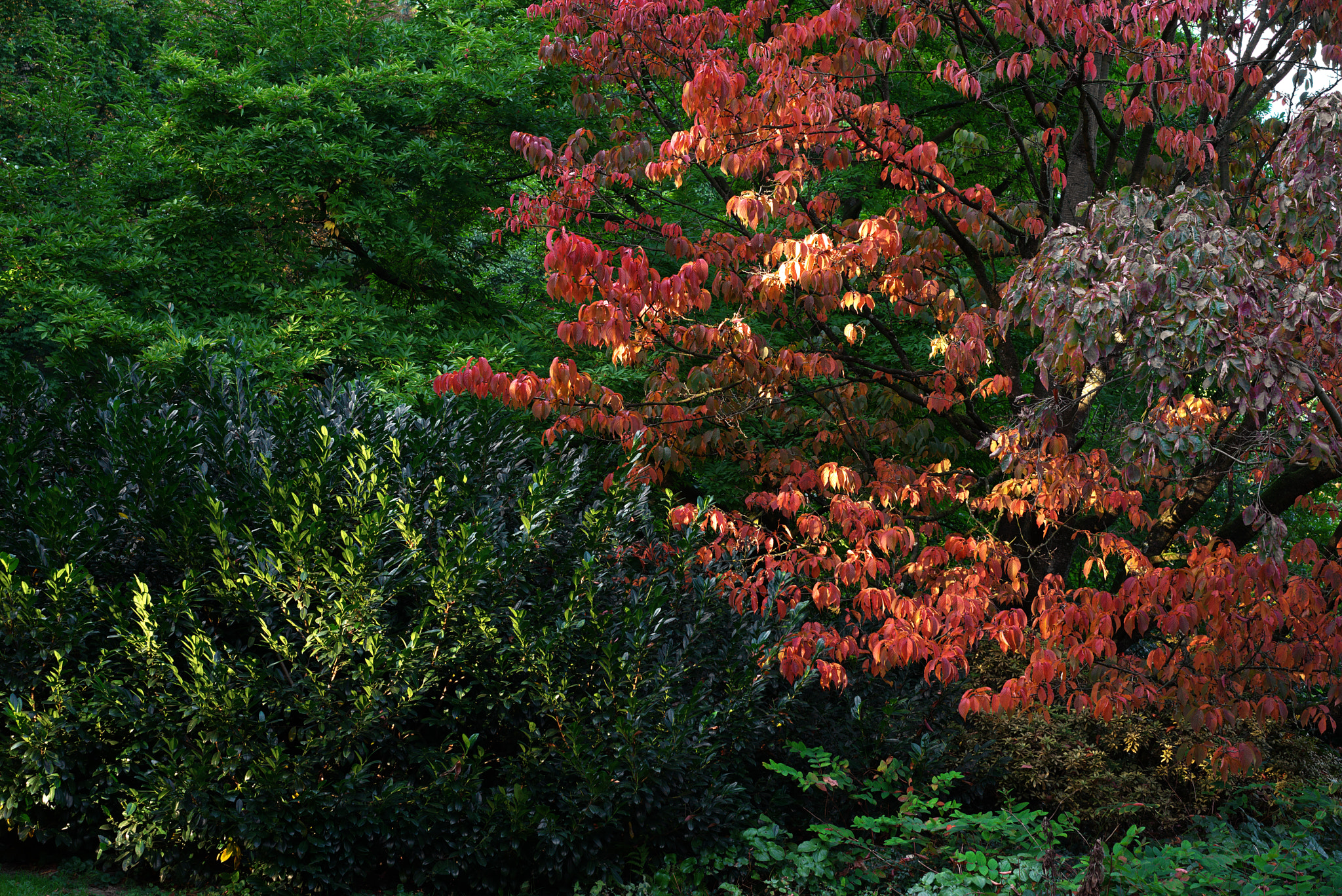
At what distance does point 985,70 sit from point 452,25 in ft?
18.6

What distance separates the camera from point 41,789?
189 inches

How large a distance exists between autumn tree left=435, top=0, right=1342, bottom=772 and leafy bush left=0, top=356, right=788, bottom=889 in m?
0.85

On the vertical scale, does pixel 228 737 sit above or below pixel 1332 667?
below

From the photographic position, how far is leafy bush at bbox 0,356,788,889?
484 centimetres

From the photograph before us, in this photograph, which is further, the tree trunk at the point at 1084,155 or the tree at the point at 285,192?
the tree at the point at 285,192

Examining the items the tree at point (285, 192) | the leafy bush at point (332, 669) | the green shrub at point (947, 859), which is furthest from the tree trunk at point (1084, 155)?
the tree at point (285, 192)

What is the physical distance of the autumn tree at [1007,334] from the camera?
14.8ft

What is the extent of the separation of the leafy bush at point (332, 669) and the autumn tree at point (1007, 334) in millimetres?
851

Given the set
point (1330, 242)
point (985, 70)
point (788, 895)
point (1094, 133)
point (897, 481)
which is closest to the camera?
point (1330, 242)

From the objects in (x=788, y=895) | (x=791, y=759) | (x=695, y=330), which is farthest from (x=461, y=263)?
(x=788, y=895)

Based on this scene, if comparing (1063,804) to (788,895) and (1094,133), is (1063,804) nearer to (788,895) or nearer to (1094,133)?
(788,895)

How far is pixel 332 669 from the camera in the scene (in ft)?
16.4

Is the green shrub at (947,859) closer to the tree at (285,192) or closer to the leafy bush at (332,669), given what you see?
the leafy bush at (332,669)

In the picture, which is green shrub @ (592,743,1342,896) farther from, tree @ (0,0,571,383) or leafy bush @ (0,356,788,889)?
tree @ (0,0,571,383)
